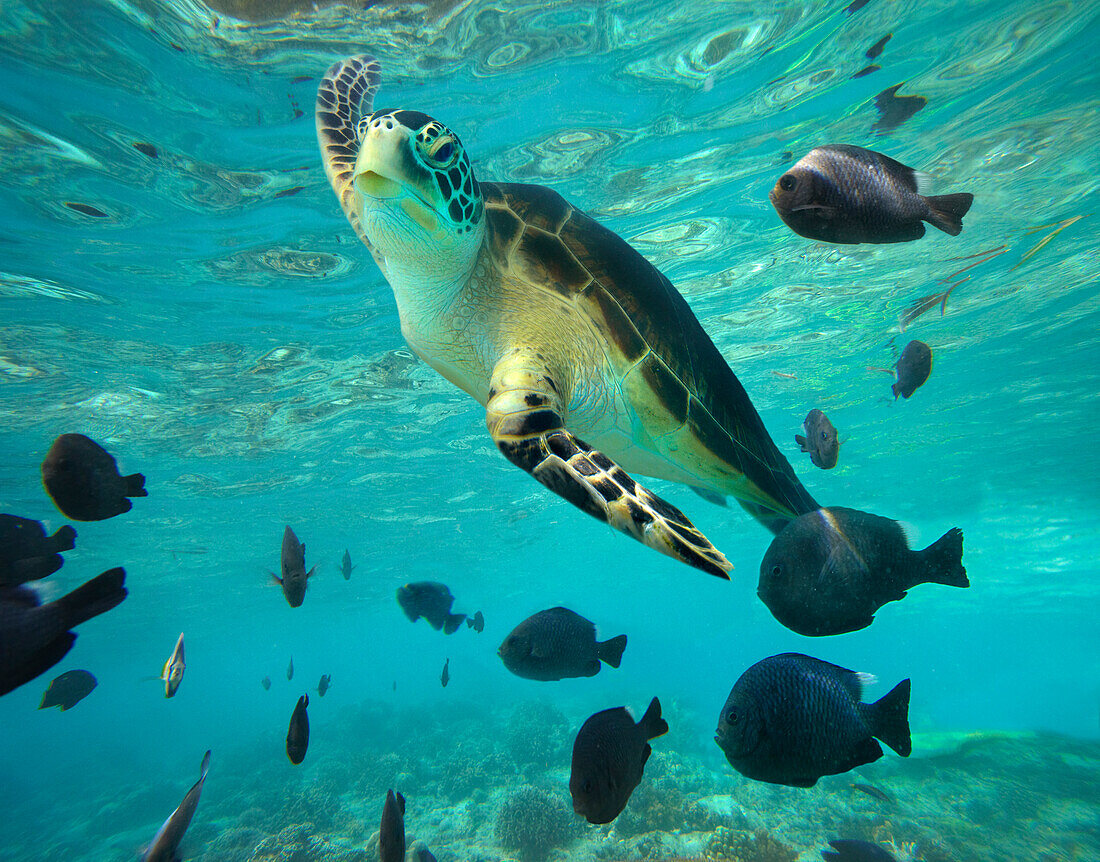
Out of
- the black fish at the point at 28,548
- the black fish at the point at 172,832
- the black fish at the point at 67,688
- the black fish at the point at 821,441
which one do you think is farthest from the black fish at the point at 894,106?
the black fish at the point at 67,688

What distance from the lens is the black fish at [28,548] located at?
86.2 inches

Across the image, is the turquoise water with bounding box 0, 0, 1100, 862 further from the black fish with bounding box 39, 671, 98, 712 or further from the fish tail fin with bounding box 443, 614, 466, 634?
the black fish with bounding box 39, 671, 98, 712

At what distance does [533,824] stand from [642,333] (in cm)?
1069

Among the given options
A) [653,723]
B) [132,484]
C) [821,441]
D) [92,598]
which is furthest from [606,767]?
[821,441]

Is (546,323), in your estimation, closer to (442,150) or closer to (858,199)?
(442,150)

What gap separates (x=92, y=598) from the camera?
158 centimetres

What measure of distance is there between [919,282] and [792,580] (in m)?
11.1

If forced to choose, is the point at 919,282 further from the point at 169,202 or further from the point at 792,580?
the point at 169,202

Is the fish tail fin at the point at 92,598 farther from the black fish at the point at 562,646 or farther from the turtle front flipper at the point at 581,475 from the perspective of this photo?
the black fish at the point at 562,646

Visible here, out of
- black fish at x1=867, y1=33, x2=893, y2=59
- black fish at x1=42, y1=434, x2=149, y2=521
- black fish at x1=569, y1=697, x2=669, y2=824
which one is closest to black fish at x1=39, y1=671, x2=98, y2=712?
black fish at x1=42, y1=434, x2=149, y2=521

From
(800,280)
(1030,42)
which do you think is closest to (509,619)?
(800,280)

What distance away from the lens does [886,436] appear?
17.1m

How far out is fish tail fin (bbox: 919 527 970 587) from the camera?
94.0 inches

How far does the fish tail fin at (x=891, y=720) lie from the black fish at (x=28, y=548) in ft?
11.9
